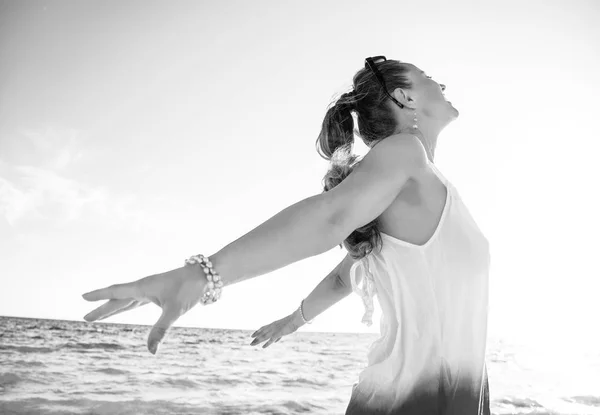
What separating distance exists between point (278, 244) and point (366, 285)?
630 millimetres

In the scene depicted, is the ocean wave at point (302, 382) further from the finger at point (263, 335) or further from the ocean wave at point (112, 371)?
the finger at point (263, 335)

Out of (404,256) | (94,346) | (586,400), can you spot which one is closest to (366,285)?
(404,256)

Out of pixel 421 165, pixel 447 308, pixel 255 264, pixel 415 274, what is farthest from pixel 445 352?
pixel 255 264

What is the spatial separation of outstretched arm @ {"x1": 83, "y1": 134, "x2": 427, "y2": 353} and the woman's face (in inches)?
19.6

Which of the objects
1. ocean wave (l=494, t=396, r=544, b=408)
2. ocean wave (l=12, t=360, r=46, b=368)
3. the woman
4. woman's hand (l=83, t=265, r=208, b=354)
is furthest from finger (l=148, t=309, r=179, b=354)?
ocean wave (l=12, t=360, r=46, b=368)

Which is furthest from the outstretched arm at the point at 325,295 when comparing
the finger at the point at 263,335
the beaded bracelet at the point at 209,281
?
the beaded bracelet at the point at 209,281

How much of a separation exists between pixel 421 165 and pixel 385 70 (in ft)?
1.64

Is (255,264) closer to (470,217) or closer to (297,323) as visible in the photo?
(470,217)

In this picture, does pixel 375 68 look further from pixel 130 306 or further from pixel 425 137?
pixel 130 306

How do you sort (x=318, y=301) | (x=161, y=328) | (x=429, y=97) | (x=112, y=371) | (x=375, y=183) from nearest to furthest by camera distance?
(x=161, y=328)
(x=375, y=183)
(x=429, y=97)
(x=318, y=301)
(x=112, y=371)

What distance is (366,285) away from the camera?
1500 millimetres

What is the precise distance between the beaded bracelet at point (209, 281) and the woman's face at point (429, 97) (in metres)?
0.98

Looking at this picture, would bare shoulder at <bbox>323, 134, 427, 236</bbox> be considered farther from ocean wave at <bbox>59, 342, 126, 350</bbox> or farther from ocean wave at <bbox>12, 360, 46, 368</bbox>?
ocean wave at <bbox>59, 342, 126, 350</bbox>

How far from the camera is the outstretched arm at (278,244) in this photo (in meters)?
0.88
